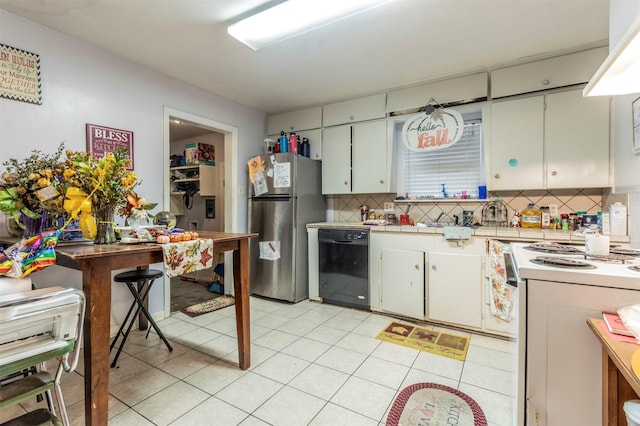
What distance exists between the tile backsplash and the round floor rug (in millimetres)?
1779

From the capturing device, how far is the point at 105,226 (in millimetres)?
1619

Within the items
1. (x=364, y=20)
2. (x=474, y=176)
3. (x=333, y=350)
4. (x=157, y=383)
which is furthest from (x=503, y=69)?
(x=157, y=383)

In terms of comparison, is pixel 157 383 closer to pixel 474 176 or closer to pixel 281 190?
pixel 281 190

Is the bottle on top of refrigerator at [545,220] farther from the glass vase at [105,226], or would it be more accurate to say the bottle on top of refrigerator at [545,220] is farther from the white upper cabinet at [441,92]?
the glass vase at [105,226]

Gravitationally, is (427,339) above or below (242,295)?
below

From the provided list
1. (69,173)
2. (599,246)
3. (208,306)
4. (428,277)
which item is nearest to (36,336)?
(69,173)

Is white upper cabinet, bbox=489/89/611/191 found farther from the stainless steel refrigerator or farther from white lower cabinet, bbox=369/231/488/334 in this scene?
the stainless steel refrigerator

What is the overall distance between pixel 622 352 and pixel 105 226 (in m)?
2.17

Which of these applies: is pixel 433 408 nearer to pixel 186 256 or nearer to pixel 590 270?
pixel 590 270

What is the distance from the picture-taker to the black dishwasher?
3.09 m

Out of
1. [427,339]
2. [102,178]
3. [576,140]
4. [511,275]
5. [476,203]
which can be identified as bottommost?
[427,339]

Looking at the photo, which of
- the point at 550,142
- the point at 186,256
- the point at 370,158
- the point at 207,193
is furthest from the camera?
the point at 207,193

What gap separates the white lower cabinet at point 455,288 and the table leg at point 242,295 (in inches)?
66.5

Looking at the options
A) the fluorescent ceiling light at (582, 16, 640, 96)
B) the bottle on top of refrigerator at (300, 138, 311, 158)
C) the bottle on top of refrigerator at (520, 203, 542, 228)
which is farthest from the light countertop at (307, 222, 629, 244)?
the fluorescent ceiling light at (582, 16, 640, 96)
